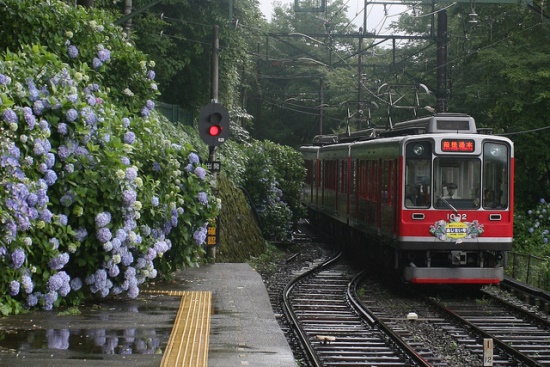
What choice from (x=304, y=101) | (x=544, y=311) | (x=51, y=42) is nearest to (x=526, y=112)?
(x=544, y=311)

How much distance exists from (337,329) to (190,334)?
456 centimetres

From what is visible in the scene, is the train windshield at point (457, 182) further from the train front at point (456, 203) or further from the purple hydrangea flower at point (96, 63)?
Result: the purple hydrangea flower at point (96, 63)

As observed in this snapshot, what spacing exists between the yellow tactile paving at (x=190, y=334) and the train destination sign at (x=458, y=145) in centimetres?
621

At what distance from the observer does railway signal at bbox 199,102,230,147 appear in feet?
59.0

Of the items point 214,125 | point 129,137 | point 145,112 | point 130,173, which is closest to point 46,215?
point 130,173

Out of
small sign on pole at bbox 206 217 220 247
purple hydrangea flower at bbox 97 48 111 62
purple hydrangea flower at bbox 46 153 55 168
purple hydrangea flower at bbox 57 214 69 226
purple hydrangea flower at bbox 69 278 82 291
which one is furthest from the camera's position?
small sign on pole at bbox 206 217 220 247

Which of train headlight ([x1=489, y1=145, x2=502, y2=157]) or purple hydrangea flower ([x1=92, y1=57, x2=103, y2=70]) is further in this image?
train headlight ([x1=489, y1=145, x2=502, y2=157])

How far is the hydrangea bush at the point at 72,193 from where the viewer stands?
392 inches

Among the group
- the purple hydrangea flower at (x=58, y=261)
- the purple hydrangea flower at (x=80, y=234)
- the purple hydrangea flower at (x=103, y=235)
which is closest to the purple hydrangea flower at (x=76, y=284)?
the purple hydrangea flower at (x=80, y=234)

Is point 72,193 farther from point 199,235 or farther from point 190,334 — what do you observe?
point 199,235

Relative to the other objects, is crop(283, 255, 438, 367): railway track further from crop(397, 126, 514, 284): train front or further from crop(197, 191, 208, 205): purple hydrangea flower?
crop(197, 191, 208, 205): purple hydrangea flower

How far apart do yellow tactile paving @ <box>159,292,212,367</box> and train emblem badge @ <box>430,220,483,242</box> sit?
5716 millimetres

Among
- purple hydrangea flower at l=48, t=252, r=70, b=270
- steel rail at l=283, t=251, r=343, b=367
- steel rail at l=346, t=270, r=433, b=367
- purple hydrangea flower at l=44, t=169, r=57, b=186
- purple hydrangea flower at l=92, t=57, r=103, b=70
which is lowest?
steel rail at l=346, t=270, r=433, b=367

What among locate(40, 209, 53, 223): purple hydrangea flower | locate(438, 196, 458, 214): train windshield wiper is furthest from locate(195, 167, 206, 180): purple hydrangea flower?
locate(438, 196, 458, 214): train windshield wiper
